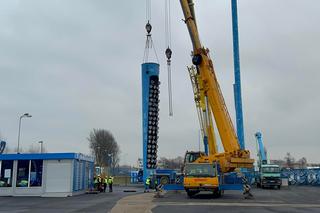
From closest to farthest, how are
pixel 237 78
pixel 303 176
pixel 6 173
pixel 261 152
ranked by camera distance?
pixel 6 173
pixel 237 78
pixel 261 152
pixel 303 176

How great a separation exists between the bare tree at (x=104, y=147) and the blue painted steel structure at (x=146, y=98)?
205 ft

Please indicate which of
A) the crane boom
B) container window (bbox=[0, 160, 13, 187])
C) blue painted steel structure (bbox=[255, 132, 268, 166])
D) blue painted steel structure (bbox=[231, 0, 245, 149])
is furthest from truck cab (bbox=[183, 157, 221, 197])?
blue painted steel structure (bbox=[255, 132, 268, 166])

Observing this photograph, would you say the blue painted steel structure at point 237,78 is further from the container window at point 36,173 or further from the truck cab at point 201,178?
the container window at point 36,173

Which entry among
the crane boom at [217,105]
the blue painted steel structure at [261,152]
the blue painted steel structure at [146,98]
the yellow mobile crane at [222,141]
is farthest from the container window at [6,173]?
the blue painted steel structure at [261,152]

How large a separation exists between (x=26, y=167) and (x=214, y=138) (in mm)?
15335

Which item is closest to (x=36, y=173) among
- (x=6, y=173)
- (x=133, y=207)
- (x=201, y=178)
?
(x=6, y=173)

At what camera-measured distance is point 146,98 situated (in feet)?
135

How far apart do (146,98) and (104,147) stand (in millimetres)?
67671

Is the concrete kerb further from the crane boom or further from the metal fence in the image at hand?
the metal fence

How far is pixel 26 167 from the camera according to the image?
3303 centimetres

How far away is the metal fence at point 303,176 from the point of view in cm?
5691

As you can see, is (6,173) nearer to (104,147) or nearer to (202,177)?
(202,177)

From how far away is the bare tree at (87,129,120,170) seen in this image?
4126 inches

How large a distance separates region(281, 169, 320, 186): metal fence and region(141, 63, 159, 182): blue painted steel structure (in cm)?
2623
